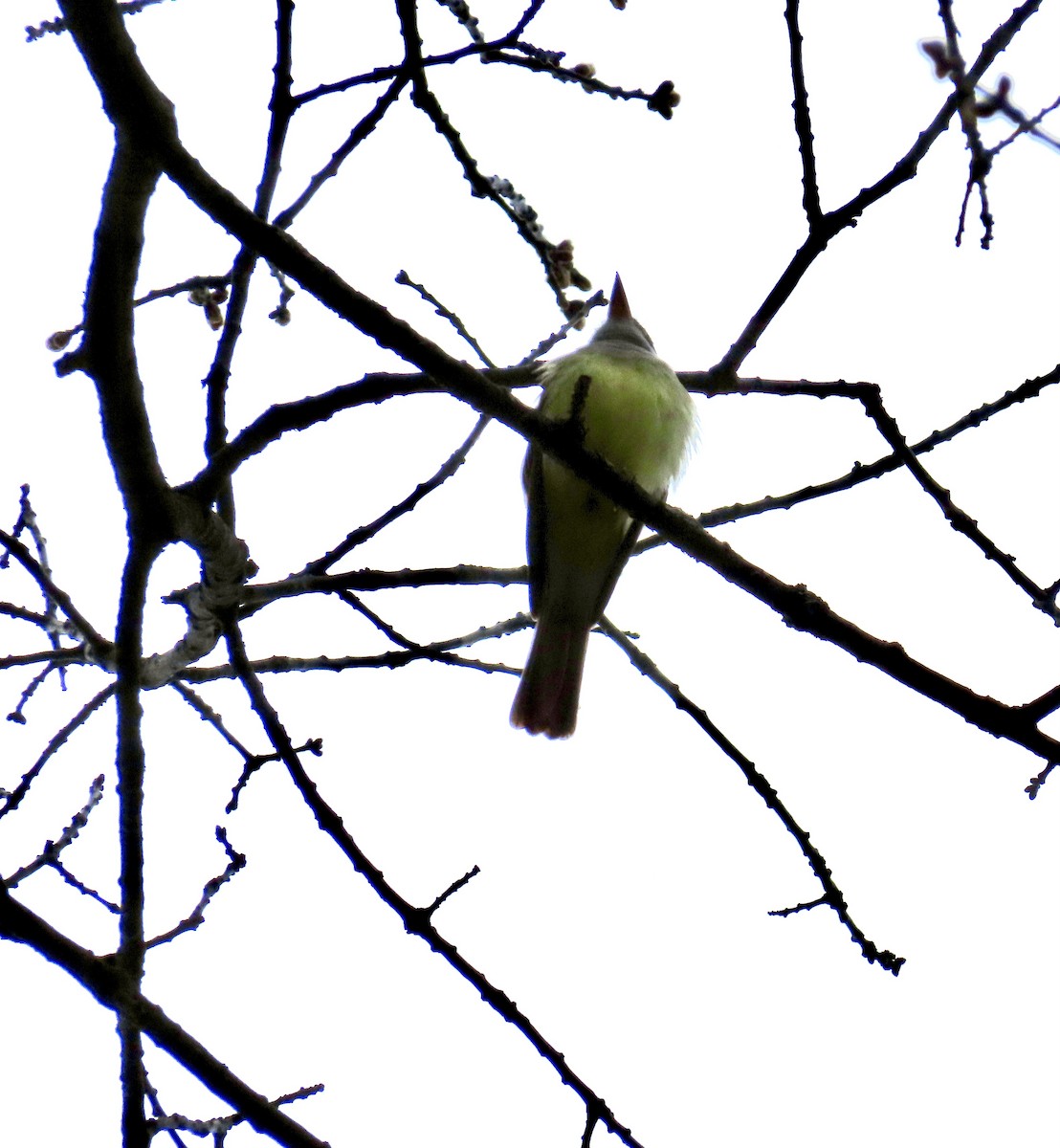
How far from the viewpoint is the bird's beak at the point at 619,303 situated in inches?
230

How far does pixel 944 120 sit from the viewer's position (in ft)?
8.60

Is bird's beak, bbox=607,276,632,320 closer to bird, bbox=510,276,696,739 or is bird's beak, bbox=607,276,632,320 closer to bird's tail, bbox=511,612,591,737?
bird, bbox=510,276,696,739

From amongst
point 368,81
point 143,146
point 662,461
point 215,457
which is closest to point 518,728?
point 662,461

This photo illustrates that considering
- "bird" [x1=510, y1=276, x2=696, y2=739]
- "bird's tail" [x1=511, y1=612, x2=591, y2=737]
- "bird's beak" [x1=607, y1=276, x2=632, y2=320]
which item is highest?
"bird's beak" [x1=607, y1=276, x2=632, y2=320]

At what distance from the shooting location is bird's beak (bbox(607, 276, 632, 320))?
584 centimetres

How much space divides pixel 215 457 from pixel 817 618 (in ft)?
4.66

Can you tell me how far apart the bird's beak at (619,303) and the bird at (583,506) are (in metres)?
0.73

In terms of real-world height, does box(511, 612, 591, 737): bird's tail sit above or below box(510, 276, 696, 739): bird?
below

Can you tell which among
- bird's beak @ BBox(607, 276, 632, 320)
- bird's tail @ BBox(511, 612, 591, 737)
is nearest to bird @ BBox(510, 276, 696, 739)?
bird's tail @ BBox(511, 612, 591, 737)

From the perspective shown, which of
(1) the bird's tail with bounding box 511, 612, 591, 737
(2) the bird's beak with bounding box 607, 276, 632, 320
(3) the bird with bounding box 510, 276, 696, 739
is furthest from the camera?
(2) the bird's beak with bounding box 607, 276, 632, 320

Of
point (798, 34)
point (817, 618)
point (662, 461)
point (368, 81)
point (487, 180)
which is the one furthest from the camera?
point (662, 461)

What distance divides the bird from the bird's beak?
73cm

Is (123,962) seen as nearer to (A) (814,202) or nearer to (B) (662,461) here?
(A) (814,202)

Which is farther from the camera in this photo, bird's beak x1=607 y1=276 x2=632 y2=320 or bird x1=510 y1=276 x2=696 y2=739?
bird's beak x1=607 y1=276 x2=632 y2=320
